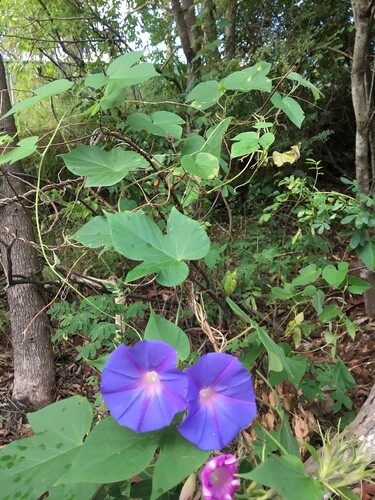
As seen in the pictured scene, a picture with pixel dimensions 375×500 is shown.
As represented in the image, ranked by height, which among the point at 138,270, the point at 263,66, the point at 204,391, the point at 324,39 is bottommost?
the point at 204,391

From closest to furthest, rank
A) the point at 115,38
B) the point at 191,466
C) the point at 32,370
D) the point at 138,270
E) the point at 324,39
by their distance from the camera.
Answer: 1. the point at 191,466
2. the point at 138,270
3. the point at 32,370
4. the point at 324,39
5. the point at 115,38

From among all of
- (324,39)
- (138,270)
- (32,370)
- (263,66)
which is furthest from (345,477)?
(324,39)

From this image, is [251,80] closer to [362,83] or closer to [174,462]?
[174,462]

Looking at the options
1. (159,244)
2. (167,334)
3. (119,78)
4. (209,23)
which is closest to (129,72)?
(119,78)

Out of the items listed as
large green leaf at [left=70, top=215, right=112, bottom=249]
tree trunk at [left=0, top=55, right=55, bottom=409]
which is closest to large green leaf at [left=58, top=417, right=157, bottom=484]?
large green leaf at [left=70, top=215, right=112, bottom=249]

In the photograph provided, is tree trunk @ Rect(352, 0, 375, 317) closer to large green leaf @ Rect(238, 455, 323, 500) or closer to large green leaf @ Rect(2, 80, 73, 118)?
large green leaf @ Rect(2, 80, 73, 118)

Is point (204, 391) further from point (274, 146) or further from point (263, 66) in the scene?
point (274, 146)

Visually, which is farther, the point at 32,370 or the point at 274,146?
the point at 274,146

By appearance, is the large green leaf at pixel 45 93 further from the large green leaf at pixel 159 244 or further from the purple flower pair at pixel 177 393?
the purple flower pair at pixel 177 393

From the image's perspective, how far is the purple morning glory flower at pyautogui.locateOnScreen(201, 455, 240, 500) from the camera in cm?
43

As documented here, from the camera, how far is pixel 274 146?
9.34ft

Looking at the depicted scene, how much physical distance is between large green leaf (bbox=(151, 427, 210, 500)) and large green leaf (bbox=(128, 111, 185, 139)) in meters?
0.59

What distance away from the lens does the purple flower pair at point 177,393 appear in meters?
0.42

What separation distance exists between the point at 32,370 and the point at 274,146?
2.09 metres
